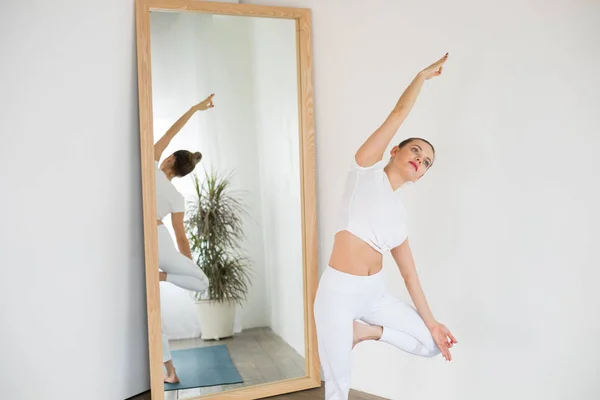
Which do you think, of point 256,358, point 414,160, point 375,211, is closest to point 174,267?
point 256,358

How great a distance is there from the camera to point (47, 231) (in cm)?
303

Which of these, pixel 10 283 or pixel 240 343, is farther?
pixel 240 343

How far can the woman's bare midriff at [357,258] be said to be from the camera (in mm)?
2945

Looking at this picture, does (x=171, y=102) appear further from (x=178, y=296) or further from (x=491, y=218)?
(x=491, y=218)

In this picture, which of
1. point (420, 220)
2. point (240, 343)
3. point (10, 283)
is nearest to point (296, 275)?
point (240, 343)

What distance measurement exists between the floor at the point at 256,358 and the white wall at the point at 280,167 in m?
0.07

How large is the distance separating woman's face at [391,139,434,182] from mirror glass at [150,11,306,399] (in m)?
0.77

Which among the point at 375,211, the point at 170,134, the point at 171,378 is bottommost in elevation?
the point at 171,378

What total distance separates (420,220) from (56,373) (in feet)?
6.04

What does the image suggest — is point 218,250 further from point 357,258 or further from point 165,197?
point 357,258

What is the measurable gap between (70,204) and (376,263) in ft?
4.79

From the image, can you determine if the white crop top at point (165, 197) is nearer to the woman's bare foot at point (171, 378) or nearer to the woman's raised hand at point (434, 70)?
the woman's bare foot at point (171, 378)

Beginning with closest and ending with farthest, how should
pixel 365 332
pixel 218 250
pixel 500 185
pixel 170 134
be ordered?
1. pixel 500 185
2. pixel 365 332
3. pixel 170 134
4. pixel 218 250

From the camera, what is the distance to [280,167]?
11.6 feet
